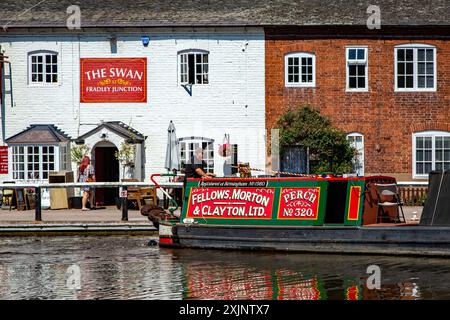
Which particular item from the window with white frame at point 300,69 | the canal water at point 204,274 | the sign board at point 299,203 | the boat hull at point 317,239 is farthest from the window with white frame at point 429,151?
the canal water at point 204,274

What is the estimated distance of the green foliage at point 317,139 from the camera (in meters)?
33.5

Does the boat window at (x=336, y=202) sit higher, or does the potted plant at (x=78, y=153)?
the potted plant at (x=78, y=153)

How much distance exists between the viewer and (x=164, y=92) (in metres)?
34.2

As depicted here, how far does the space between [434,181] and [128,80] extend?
16.5 m

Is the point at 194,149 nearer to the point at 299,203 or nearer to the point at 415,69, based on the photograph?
the point at 415,69

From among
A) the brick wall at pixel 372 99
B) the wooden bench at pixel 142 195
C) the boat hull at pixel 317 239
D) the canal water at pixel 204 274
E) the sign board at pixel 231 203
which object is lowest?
the canal water at pixel 204 274

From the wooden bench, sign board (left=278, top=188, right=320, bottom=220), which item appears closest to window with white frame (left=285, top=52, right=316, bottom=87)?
the wooden bench

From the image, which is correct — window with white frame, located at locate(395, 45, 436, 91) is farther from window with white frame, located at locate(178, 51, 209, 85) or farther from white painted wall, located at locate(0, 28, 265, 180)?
window with white frame, located at locate(178, 51, 209, 85)

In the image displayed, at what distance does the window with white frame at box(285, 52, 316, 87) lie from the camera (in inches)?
1346

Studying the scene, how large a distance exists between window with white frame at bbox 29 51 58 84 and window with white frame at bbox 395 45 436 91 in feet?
36.8

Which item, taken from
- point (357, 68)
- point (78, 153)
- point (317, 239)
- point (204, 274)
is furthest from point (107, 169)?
point (204, 274)

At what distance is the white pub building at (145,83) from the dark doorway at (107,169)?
17cm

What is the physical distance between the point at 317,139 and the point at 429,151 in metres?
3.78

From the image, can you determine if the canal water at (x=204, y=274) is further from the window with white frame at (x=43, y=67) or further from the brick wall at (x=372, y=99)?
the brick wall at (x=372, y=99)
